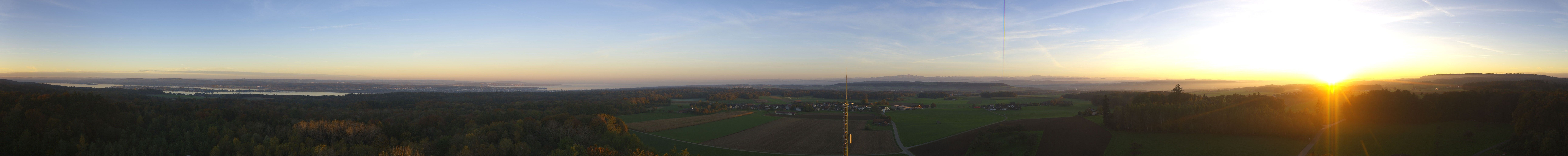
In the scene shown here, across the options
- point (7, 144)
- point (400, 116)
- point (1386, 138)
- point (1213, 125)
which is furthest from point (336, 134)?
point (1386, 138)

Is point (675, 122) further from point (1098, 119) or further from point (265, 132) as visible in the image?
point (1098, 119)

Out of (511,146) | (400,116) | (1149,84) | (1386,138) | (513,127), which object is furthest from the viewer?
(1149,84)

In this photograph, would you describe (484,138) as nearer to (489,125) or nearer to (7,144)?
(489,125)

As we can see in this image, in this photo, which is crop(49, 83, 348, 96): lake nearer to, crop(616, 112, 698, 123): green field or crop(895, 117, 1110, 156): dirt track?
crop(616, 112, 698, 123): green field

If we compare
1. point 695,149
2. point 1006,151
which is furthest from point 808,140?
point 1006,151

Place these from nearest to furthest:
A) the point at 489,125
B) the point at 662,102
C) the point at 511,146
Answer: the point at 511,146 < the point at 489,125 < the point at 662,102

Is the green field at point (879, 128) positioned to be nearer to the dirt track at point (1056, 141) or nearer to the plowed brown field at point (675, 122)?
the dirt track at point (1056, 141)

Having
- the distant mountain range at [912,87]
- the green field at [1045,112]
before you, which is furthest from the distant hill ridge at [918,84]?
the green field at [1045,112]

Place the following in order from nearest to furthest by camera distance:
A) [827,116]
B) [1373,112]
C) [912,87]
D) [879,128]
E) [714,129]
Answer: [1373,112], [714,129], [879,128], [827,116], [912,87]
